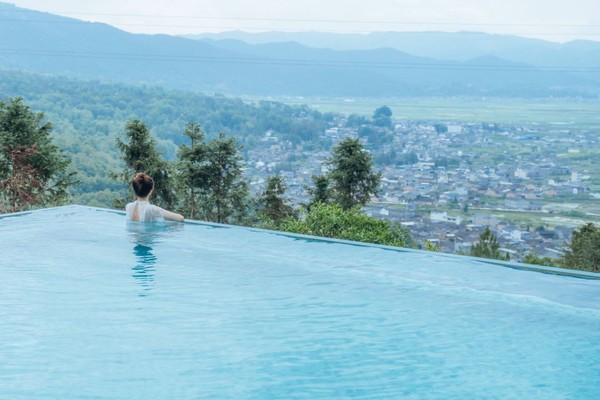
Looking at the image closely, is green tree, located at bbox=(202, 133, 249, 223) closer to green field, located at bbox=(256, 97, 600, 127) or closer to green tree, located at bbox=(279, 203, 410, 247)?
green tree, located at bbox=(279, 203, 410, 247)

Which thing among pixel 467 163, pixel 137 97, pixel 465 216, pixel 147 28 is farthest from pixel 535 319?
pixel 147 28

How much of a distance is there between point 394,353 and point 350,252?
1979mm

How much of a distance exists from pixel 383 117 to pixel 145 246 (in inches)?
1369

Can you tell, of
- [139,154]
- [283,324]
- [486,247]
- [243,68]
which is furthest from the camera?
[243,68]

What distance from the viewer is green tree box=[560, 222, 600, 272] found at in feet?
43.9

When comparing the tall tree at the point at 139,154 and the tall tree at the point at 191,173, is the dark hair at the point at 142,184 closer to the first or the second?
the tall tree at the point at 139,154

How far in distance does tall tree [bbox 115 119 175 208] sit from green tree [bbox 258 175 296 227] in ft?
7.08

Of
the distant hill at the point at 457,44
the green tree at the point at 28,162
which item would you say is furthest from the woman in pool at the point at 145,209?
the distant hill at the point at 457,44

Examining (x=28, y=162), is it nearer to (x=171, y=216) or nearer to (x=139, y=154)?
(x=139, y=154)

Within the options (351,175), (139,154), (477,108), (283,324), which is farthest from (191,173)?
(477,108)

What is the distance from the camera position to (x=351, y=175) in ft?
52.2

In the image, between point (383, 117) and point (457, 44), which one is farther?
point (457, 44)

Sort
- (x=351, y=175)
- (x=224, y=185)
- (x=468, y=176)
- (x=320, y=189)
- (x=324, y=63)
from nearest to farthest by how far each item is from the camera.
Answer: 1. (x=351, y=175)
2. (x=320, y=189)
3. (x=224, y=185)
4. (x=468, y=176)
5. (x=324, y=63)

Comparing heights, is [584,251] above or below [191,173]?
below
